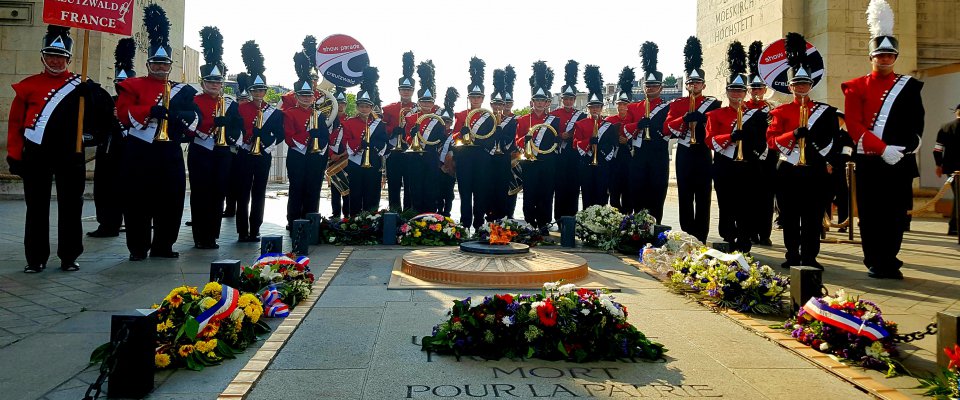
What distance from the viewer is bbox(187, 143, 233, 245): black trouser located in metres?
8.77

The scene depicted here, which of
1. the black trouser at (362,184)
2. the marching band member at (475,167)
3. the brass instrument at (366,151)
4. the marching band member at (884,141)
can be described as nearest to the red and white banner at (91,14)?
the brass instrument at (366,151)

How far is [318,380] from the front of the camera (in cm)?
343

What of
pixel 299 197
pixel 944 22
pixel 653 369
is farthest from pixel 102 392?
pixel 944 22

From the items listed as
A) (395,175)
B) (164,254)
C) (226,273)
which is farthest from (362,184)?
(226,273)

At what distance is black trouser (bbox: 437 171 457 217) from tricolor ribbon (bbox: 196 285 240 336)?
7.96 meters

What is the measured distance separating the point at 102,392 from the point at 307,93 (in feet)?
26.0

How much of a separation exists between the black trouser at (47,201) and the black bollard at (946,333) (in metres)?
7.82

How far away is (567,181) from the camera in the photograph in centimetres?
1155

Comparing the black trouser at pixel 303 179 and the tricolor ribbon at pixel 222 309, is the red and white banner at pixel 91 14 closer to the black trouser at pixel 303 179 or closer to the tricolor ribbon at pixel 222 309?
the black trouser at pixel 303 179

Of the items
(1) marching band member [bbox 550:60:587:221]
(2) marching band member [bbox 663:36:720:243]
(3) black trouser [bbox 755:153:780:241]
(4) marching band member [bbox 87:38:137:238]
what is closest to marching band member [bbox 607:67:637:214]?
(1) marching band member [bbox 550:60:587:221]

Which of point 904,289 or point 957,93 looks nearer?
point 904,289

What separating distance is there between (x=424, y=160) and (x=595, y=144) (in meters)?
3.15

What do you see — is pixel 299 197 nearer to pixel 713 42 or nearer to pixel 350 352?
pixel 350 352

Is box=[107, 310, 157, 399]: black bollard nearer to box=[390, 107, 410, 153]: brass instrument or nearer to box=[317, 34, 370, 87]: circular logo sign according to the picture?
box=[390, 107, 410, 153]: brass instrument
